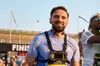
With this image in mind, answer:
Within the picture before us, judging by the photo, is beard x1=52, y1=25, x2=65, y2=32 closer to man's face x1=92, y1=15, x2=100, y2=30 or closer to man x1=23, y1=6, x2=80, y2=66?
man x1=23, y1=6, x2=80, y2=66

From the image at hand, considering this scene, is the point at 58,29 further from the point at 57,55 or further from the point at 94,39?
the point at 94,39

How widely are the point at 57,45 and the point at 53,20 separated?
31 centimetres

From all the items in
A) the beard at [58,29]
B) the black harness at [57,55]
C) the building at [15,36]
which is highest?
the beard at [58,29]

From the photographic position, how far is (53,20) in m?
3.84

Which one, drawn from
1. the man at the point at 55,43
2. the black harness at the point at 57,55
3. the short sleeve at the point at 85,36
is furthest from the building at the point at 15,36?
the black harness at the point at 57,55

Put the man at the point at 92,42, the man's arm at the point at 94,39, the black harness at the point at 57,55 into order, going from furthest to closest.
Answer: the man at the point at 92,42 < the man's arm at the point at 94,39 < the black harness at the point at 57,55

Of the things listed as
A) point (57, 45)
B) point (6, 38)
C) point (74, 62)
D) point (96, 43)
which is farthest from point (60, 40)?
point (6, 38)

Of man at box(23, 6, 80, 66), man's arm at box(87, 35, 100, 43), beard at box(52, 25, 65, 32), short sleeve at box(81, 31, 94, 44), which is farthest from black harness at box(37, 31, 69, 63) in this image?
short sleeve at box(81, 31, 94, 44)

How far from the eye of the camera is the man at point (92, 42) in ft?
16.6

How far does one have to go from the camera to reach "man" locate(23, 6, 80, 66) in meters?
3.77

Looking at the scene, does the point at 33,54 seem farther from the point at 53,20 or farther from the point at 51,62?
the point at 53,20

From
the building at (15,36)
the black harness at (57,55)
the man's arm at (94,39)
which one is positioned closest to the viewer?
the black harness at (57,55)

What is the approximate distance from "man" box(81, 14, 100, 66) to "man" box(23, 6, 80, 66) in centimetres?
110

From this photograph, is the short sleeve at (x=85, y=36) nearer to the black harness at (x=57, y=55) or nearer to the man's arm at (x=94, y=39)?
the man's arm at (x=94, y=39)
